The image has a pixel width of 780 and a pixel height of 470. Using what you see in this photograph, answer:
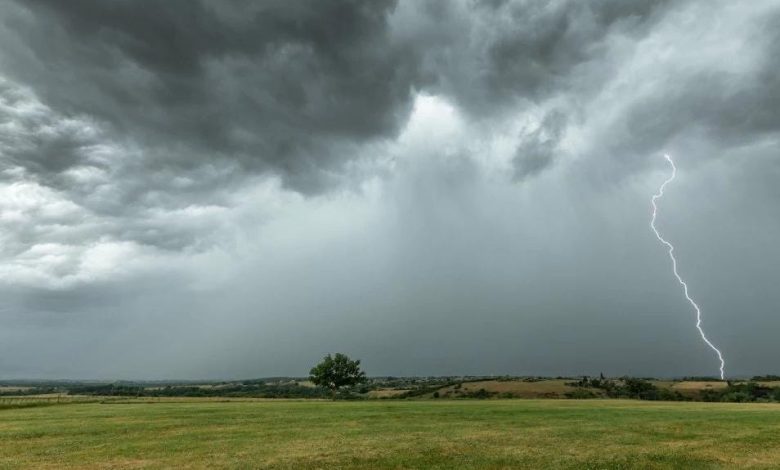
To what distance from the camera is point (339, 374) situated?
413ft

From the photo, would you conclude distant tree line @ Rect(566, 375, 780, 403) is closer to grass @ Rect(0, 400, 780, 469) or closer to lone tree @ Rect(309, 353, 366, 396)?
lone tree @ Rect(309, 353, 366, 396)

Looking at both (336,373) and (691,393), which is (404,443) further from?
(691,393)

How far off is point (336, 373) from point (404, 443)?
98118 mm

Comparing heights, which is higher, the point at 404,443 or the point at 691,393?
the point at 404,443

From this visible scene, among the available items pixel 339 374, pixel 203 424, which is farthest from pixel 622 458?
pixel 339 374

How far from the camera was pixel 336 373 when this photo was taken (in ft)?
413

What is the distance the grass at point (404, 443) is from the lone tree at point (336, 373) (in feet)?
262

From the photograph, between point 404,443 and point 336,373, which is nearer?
point 404,443

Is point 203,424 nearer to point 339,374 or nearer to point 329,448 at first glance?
point 329,448

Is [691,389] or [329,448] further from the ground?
[329,448]

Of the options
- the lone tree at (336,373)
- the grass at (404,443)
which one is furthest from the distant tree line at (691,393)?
the grass at (404,443)

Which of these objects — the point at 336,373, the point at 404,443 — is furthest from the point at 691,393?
the point at 404,443

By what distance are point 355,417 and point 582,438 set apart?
24406 mm

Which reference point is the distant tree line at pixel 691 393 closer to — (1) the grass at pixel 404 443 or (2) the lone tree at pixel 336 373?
(2) the lone tree at pixel 336 373
